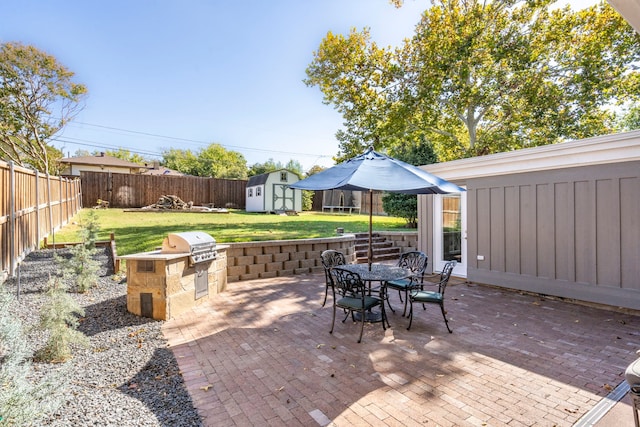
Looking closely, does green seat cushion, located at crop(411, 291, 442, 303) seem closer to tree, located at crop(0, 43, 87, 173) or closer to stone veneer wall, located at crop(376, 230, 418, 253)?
stone veneer wall, located at crop(376, 230, 418, 253)

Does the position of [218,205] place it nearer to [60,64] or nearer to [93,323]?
[60,64]

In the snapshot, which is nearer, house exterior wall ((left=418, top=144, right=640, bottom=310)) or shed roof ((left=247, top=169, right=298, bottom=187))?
house exterior wall ((left=418, top=144, right=640, bottom=310))

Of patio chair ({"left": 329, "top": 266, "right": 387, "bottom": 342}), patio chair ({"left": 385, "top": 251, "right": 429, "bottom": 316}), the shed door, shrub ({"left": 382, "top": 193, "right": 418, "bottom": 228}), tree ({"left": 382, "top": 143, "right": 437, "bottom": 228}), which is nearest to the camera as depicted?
patio chair ({"left": 329, "top": 266, "right": 387, "bottom": 342})

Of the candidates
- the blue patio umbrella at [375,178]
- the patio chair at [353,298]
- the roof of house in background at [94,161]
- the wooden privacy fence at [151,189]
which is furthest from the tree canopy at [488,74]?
the roof of house in background at [94,161]

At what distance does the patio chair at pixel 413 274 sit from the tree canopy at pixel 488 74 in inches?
323

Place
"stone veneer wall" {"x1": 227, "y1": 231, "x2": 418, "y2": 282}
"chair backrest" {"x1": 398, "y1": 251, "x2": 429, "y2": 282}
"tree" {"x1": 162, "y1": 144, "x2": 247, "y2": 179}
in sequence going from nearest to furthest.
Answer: "chair backrest" {"x1": 398, "y1": 251, "x2": 429, "y2": 282}
"stone veneer wall" {"x1": 227, "y1": 231, "x2": 418, "y2": 282}
"tree" {"x1": 162, "y1": 144, "x2": 247, "y2": 179}

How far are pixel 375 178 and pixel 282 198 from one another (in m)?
15.6

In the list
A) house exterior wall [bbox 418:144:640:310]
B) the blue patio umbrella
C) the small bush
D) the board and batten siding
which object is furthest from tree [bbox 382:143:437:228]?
the small bush

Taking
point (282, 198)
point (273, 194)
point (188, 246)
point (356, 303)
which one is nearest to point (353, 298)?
point (356, 303)

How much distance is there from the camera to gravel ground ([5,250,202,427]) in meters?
2.24

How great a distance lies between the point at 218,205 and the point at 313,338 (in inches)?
716

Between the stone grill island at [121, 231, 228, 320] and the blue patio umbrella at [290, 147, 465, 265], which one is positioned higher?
the blue patio umbrella at [290, 147, 465, 265]

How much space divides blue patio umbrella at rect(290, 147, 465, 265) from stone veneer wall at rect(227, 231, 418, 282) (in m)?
2.53

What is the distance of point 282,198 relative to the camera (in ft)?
62.8
